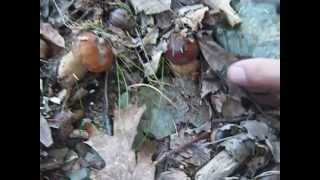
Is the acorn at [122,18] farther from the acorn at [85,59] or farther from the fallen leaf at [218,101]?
the fallen leaf at [218,101]

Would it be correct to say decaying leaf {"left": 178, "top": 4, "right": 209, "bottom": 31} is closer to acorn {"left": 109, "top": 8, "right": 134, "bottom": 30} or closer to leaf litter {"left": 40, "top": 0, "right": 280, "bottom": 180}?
leaf litter {"left": 40, "top": 0, "right": 280, "bottom": 180}

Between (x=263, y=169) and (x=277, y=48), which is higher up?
(x=277, y=48)

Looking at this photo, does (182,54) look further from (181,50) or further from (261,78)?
(261,78)

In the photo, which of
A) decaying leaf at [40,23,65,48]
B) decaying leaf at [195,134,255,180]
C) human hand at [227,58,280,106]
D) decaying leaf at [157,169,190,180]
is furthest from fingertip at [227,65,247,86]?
decaying leaf at [40,23,65,48]

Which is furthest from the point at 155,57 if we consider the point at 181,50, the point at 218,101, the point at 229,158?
the point at 229,158
